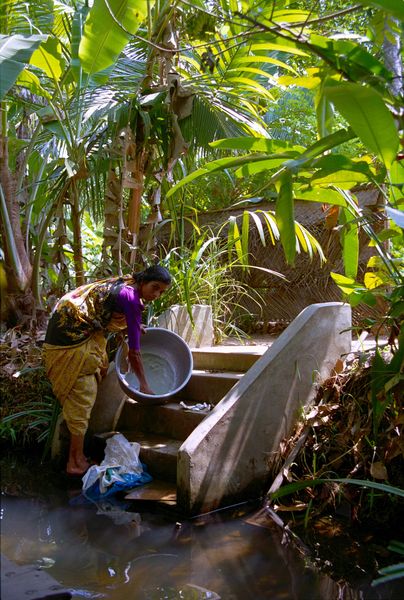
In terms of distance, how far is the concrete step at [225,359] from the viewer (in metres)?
5.17

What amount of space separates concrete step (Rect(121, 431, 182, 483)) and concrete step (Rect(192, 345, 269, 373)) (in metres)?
0.86

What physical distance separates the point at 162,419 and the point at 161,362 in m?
0.54

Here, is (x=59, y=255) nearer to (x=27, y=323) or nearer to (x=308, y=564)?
(x=27, y=323)

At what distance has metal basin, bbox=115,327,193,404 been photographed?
497 cm

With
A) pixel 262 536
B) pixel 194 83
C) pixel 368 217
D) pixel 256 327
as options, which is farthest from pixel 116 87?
pixel 262 536

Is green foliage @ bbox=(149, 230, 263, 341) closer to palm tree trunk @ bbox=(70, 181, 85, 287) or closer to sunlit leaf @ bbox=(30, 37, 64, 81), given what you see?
palm tree trunk @ bbox=(70, 181, 85, 287)

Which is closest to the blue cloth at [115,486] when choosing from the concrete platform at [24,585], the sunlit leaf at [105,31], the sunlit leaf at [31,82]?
the concrete platform at [24,585]

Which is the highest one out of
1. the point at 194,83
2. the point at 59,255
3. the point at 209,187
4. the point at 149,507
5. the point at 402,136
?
the point at 194,83

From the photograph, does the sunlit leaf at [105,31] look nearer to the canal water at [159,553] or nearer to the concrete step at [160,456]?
the concrete step at [160,456]

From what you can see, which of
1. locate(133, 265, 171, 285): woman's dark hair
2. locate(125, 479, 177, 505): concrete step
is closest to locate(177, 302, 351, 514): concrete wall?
locate(125, 479, 177, 505): concrete step

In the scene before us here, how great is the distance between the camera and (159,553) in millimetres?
3264

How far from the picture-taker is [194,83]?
613 cm

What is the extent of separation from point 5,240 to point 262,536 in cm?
411

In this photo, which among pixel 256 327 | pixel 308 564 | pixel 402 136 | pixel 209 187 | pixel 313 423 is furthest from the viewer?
pixel 209 187
